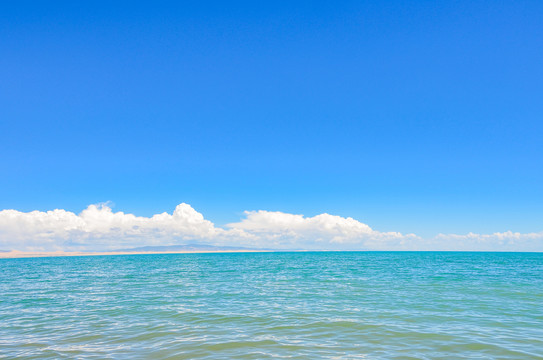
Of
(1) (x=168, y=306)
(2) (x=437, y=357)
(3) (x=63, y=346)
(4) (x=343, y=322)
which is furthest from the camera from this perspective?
(1) (x=168, y=306)

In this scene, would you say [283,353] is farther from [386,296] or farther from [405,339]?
[386,296]

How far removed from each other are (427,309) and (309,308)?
6780 mm

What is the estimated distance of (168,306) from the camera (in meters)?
22.2

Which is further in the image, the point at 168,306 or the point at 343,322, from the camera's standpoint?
the point at 168,306

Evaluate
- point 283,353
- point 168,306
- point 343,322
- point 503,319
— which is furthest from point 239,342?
point 503,319

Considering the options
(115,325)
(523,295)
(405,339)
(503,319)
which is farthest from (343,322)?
(523,295)

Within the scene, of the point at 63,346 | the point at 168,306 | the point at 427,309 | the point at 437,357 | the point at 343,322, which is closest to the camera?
the point at 437,357

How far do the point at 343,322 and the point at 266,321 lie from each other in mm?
3795

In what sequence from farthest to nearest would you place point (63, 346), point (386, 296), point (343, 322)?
point (386, 296) → point (343, 322) → point (63, 346)

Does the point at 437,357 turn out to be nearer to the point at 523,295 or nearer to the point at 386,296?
the point at 386,296

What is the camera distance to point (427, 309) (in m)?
20.4

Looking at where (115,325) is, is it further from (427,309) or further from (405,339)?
(427,309)

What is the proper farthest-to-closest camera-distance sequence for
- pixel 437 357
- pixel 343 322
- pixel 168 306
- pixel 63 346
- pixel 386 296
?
pixel 386 296 → pixel 168 306 → pixel 343 322 → pixel 63 346 → pixel 437 357

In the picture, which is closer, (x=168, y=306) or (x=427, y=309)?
(x=427, y=309)
